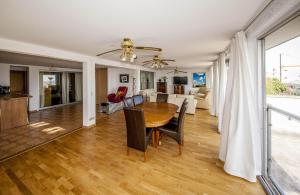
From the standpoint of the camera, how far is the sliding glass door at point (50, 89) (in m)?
6.76

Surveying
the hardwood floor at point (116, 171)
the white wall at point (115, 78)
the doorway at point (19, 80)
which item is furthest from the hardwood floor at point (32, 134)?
the white wall at point (115, 78)

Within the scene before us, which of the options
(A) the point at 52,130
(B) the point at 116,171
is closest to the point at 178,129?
(B) the point at 116,171

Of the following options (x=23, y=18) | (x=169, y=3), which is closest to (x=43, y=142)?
(x=23, y=18)

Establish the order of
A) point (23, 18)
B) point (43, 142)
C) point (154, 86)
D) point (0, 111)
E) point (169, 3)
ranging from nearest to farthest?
point (169, 3) < point (23, 18) < point (43, 142) < point (0, 111) < point (154, 86)

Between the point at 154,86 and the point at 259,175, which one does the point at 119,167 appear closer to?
the point at 259,175

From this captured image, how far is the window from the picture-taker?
29.3 ft

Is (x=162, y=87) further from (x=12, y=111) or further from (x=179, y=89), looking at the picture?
(x=12, y=111)

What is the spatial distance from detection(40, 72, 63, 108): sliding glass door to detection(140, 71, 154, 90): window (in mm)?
4460

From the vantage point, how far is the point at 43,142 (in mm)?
3221

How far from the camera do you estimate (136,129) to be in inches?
93.0

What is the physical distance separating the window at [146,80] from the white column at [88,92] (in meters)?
4.56

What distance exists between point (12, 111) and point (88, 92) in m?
2.30

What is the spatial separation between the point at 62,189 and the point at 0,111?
3795 millimetres

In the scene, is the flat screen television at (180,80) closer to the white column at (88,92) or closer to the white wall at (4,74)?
the white column at (88,92)
